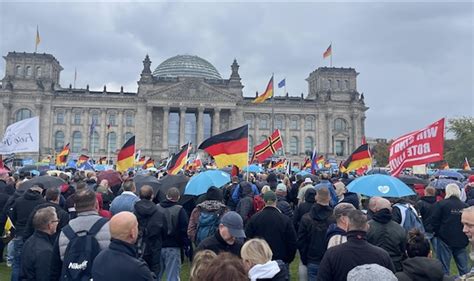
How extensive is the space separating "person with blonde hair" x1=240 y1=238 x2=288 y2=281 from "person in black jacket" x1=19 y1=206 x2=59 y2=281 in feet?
8.86

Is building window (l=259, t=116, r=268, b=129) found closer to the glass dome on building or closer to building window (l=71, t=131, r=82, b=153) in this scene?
the glass dome on building

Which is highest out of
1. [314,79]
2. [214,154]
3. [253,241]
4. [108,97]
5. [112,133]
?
[314,79]

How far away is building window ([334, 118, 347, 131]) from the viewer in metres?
78.9

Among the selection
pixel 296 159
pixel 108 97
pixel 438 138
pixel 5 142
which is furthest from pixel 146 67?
pixel 438 138

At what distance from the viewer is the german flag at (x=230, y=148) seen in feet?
39.4

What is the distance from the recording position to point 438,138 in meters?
8.78

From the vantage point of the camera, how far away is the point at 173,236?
748 cm

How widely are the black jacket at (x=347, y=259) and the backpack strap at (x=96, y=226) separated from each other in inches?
100

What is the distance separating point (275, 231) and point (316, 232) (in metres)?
0.64

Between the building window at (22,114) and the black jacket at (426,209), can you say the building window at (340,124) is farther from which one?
the black jacket at (426,209)

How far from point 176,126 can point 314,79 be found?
29.3 meters

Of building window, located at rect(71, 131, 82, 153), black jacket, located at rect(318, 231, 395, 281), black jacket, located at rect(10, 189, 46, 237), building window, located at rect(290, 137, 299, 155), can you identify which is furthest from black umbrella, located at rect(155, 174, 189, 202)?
building window, located at rect(290, 137, 299, 155)

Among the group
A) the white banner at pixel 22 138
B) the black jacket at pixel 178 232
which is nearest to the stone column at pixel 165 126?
the white banner at pixel 22 138

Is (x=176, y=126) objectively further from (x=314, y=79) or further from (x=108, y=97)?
(x=314, y=79)
